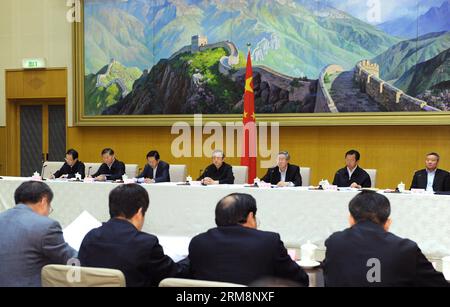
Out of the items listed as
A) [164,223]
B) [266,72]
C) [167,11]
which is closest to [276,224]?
[164,223]

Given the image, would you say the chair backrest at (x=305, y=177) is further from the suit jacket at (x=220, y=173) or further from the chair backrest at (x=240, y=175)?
the suit jacket at (x=220, y=173)

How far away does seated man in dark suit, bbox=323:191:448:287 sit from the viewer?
7.48 ft

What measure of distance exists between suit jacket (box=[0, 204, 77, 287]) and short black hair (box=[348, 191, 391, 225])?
4.41ft

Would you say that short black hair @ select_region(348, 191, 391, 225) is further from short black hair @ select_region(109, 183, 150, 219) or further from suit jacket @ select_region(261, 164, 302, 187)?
suit jacket @ select_region(261, 164, 302, 187)

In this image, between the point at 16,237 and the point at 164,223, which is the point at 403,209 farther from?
the point at 16,237

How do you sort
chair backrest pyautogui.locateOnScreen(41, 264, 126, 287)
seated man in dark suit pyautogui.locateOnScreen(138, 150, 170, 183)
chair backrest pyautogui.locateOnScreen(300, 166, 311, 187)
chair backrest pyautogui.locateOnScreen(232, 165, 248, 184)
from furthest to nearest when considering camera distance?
1. seated man in dark suit pyautogui.locateOnScreen(138, 150, 170, 183)
2. chair backrest pyautogui.locateOnScreen(232, 165, 248, 184)
3. chair backrest pyautogui.locateOnScreen(300, 166, 311, 187)
4. chair backrest pyautogui.locateOnScreen(41, 264, 126, 287)

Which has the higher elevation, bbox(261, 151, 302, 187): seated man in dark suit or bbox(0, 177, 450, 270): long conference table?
bbox(261, 151, 302, 187): seated man in dark suit

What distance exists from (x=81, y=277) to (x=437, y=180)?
4962 millimetres

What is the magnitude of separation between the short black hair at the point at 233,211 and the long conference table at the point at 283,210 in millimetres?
2632

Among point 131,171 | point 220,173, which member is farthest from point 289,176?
point 131,171

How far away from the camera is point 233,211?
8.50 ft

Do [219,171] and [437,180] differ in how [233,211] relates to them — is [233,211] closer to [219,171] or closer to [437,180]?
[437,180]

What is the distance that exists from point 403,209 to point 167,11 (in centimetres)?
547

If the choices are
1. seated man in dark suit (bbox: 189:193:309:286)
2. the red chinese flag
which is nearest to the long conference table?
the red chinese flag
